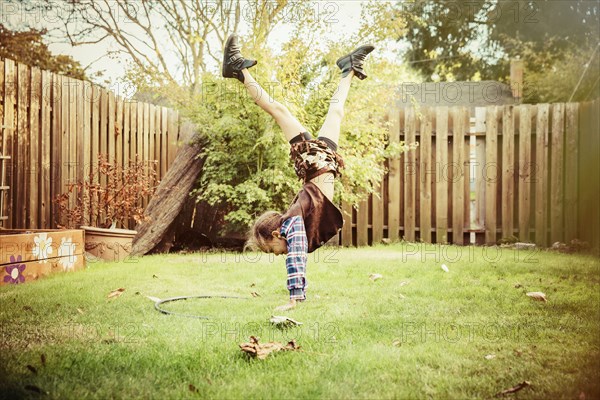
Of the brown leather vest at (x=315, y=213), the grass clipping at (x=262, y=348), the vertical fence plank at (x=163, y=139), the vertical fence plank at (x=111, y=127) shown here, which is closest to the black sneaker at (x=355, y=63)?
the brown leather vest at (x=315, y=213)

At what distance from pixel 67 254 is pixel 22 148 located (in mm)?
1486

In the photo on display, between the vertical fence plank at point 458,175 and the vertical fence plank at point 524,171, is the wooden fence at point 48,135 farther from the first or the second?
the vertical fence plank at point 524,171

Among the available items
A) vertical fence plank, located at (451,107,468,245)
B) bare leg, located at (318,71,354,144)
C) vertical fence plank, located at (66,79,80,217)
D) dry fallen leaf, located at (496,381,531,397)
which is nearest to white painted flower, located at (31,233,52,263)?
vertical fence plank, located at (66,79,80,217)

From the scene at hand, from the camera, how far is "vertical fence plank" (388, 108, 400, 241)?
720 cm

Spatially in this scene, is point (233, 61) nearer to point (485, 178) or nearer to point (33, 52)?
point (485, 178)

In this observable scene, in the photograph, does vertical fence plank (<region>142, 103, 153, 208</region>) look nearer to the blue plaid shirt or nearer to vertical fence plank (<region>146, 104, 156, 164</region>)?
vertical fence plank (<region>146, 104, 156, 164</region>)

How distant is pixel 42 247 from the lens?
169 inches

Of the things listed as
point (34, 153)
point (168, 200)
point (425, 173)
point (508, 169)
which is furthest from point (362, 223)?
point (34, 153)

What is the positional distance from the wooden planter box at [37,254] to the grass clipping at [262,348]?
2640 millimetres

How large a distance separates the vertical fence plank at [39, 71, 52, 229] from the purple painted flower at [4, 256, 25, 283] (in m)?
1.56

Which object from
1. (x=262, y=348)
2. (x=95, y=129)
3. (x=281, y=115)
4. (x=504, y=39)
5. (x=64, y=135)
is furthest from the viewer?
(x=504, y=39)

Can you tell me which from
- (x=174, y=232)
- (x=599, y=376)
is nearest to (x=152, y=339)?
(x=599, y=376)

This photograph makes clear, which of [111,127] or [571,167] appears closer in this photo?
[111,127]

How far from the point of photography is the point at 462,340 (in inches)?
95.3
